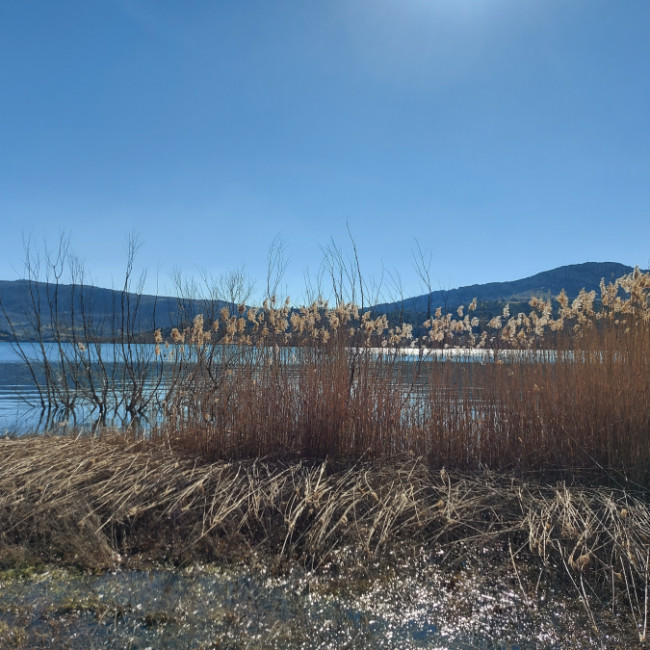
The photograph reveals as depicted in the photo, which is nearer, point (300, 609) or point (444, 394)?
point (300, 609)

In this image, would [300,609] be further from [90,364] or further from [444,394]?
[90,364]

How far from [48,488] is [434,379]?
3035 mm

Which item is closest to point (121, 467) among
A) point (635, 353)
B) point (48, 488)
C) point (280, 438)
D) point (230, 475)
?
point (48, 488)

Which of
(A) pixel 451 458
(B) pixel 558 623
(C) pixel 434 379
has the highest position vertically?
(C) pixel 434 379

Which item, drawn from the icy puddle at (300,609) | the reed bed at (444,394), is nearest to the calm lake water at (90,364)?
the reed bed at (444,394)

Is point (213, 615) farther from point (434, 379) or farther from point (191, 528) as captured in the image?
point (434, 379)

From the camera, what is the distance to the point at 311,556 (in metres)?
2.97

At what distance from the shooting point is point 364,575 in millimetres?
2801

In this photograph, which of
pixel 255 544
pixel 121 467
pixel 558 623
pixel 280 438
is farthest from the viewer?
pixel 280 438

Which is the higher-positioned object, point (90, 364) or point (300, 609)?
point (90, 364)

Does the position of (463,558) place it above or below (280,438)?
below

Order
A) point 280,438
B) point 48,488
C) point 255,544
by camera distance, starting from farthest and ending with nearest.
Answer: point 280,438
point 48,488
point 255,544

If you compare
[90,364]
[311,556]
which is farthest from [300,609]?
[90,364]

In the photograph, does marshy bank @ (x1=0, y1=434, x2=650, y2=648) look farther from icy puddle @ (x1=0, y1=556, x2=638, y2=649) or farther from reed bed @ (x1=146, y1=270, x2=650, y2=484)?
reed bed @ (x1=146, y1=270, x2=650, y2=484)
